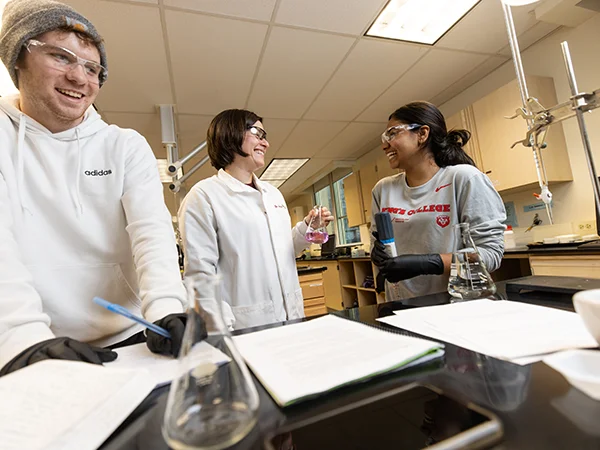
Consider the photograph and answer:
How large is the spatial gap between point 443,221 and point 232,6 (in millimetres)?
1725

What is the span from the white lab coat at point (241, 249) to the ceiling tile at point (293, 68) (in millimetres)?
1401

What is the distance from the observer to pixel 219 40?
2.13m

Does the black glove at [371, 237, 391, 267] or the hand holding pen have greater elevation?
the black glove at [371, 237, 391, 267]

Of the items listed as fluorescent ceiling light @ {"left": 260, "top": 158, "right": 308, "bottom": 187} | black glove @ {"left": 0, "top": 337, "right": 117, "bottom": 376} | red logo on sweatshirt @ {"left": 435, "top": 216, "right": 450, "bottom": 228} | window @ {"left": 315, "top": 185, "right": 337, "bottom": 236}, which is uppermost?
fluorescent ceiling light @ {"left": 260, "top": 158, "right": 308, "bottom": 187}

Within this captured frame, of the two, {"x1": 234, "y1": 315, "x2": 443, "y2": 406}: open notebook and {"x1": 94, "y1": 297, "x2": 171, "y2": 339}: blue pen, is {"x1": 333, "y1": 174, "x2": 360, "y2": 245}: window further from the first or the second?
{"x1": 94, "y1": 297, "x2": 171, "y2": 339}: blue pen

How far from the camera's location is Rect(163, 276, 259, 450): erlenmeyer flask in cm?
30

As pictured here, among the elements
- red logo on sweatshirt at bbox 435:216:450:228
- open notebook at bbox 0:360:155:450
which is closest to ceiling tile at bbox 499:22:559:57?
red logo on sweatshirt at bbox 435:216:450:228

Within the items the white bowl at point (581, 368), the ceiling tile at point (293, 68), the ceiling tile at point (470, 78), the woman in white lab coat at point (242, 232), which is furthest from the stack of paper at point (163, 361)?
the ceiling tile at point (470, 78)

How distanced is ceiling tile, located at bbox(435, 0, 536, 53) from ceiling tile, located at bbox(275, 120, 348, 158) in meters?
1.51

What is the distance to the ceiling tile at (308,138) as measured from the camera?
12.3 ft

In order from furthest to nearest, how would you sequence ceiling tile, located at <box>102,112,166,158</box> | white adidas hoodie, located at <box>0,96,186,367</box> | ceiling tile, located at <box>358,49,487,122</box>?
ceiling tile, located at <box>102,112,166,158</box>
ceiling tile, located at <box>358,49,487,122</box>
white adidas hoodie, located at <box>0,96,186,367</box>

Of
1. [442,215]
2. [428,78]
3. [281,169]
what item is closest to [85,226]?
[442,215]

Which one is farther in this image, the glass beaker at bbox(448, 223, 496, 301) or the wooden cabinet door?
the wooden cabinet door

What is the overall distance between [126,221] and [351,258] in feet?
10.9
